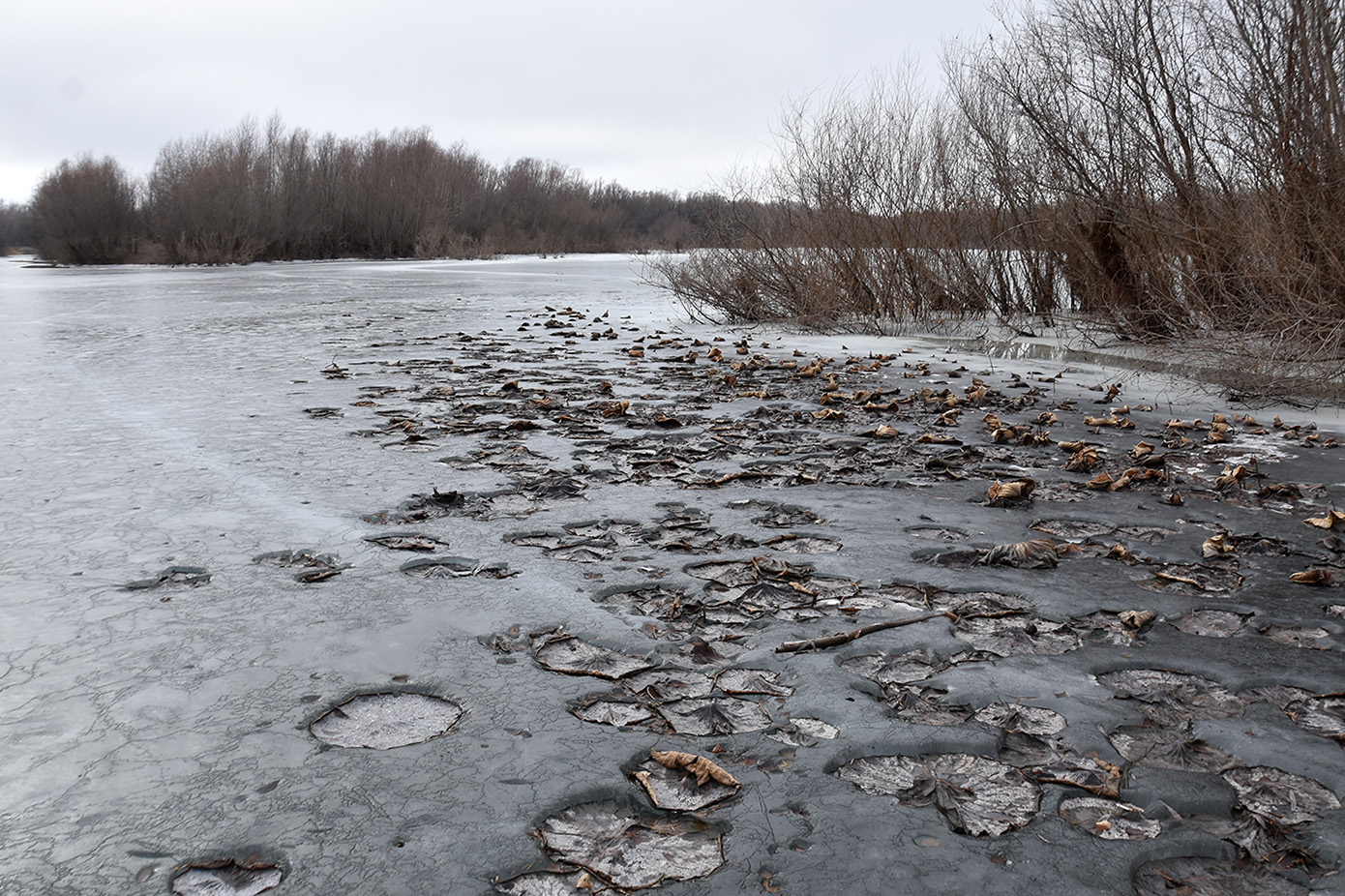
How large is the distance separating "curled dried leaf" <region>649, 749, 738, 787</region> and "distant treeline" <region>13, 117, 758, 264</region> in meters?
26.5

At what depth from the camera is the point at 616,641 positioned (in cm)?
235

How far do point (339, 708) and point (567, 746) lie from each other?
50 centimetres

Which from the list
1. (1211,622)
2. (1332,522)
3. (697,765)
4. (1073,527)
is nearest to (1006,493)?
(1073,527)

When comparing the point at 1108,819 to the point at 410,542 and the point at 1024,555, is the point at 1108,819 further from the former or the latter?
the point at 410,542

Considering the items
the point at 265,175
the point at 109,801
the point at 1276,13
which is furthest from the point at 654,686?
the point at 265,175

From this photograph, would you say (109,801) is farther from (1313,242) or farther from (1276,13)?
(1276,13)

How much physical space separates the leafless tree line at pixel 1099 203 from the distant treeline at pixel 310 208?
1574 centimetres

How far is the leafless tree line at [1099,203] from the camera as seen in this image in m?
6.41

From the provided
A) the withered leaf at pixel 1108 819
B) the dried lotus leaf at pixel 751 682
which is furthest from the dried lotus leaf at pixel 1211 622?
the dried lotus leaf at pixel 751 682

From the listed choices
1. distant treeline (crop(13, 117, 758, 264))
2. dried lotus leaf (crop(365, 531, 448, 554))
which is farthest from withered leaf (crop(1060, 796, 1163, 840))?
A: distant treeline (crop(13, 117, 758, 264))

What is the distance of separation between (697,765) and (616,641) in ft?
2.17

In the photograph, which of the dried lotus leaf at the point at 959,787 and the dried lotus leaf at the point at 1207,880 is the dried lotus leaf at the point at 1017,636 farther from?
the dried lotus leaf at the point at 1207,880

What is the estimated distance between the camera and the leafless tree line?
6.41 meters

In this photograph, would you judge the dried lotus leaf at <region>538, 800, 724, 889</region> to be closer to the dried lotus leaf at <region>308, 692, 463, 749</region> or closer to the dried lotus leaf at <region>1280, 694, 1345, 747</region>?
the dried lotus leaf at <region>308, 692, 463, 749</region>
